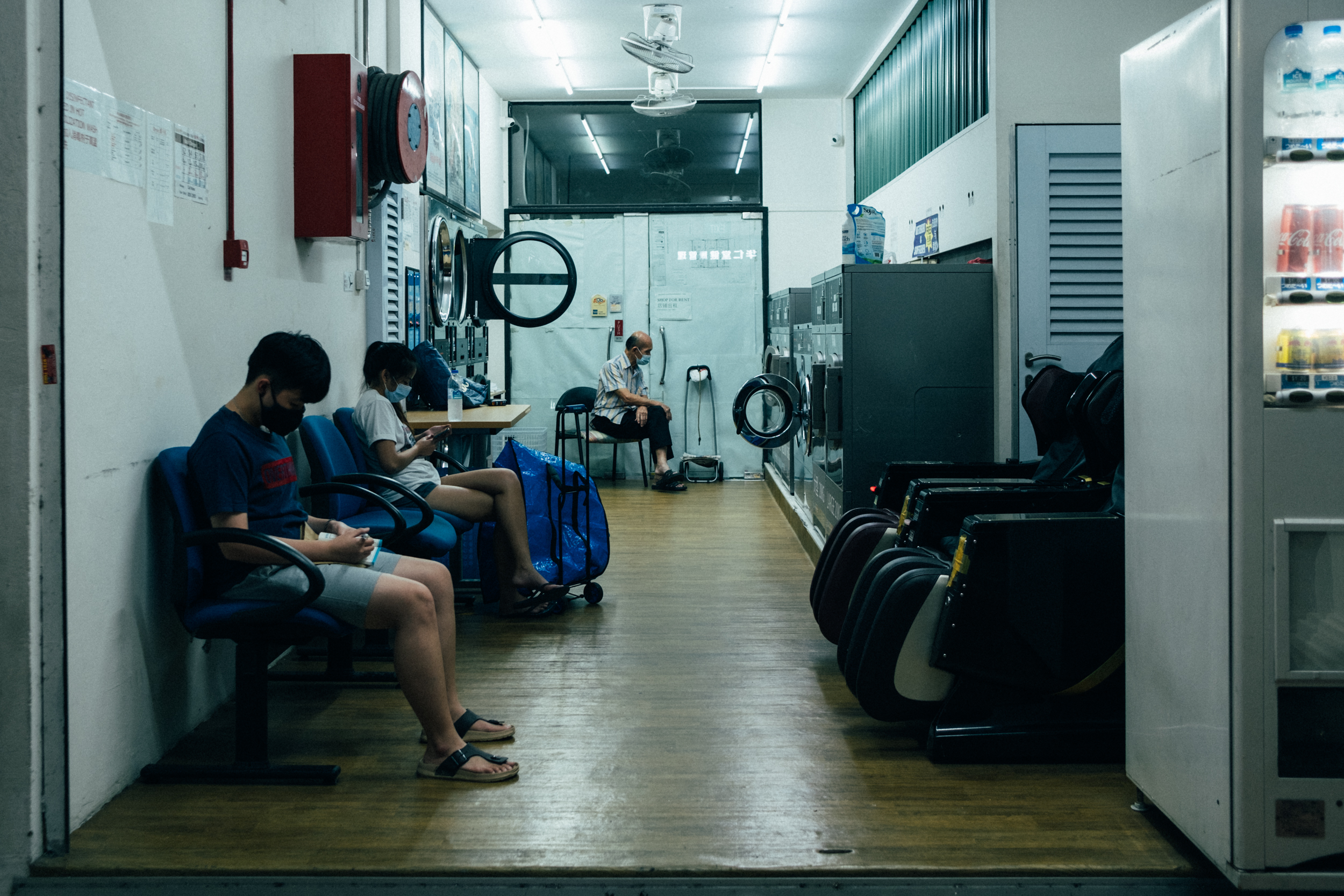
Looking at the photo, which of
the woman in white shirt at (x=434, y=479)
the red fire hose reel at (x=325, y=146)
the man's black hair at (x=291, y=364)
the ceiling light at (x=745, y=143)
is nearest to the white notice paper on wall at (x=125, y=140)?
the man's black hair at (x=291, y=364)

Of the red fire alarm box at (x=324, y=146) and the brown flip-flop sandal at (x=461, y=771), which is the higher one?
the red fire alarm box at (x=324, y=146)

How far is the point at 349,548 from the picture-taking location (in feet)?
9.72

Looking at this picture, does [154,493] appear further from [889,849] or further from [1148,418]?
[1148,418]

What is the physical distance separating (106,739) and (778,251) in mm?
7718

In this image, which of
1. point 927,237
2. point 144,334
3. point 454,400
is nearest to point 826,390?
point 927,237

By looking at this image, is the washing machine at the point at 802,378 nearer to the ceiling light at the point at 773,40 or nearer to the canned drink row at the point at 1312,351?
the ceiling light at the point at 773,40

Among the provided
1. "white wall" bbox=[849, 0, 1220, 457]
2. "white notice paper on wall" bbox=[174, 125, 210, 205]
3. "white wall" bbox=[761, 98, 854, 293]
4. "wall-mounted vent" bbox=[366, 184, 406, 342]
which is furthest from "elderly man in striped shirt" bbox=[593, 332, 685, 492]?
"white notice paper on wall" bbox=[174, 125, 210, 205]

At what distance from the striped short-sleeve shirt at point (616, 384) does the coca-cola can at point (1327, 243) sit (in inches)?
264

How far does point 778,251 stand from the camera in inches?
382

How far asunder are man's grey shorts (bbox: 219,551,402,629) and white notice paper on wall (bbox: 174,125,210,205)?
3.65 feet

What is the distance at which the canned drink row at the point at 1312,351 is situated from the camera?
2.23 meters

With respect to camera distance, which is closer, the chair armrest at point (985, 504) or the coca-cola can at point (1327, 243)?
the coca-cola can at point (1327, 243)

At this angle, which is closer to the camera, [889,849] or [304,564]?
[889,849]

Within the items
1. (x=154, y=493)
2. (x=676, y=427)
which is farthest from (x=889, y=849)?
(x=676, y=427)
